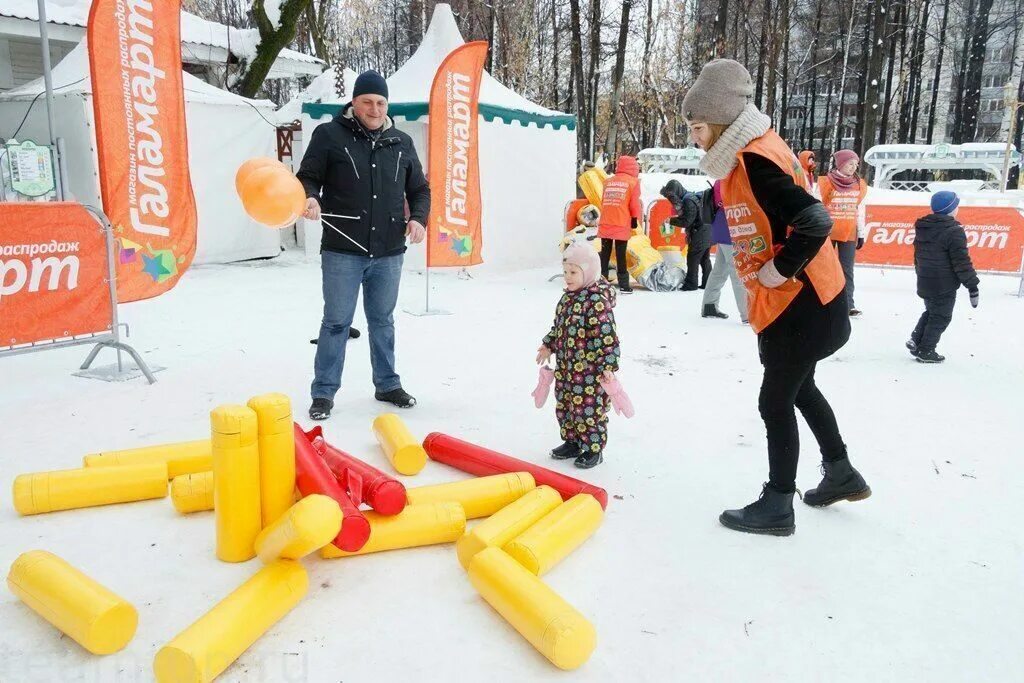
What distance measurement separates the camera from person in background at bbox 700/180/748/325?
22.3ft

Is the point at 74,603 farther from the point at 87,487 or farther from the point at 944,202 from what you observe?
the point at 944,202

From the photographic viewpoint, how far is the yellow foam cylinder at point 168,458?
3.34 meters

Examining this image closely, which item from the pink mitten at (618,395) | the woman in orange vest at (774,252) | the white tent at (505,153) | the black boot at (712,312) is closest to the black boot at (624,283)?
the black boot at (712,312)

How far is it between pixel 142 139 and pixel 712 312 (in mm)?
5639

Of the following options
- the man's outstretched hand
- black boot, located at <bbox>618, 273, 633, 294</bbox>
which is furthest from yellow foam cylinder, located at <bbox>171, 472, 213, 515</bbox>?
black boot, located at <bbox>618, 273, 633, 294</bbox>

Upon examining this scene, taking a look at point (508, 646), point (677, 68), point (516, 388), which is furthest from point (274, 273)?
point (677, 68)

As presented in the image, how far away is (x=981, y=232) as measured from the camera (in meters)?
9.97

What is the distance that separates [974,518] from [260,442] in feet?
10.00

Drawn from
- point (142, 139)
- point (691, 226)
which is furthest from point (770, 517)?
point (691, 226)

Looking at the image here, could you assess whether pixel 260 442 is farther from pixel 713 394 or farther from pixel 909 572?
pixel 713 394

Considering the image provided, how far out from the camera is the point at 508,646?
7.47 ft

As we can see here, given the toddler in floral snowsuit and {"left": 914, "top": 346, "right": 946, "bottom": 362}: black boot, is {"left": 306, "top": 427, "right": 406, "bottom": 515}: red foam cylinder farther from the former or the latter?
{"left": 914, "top": 346, "right": 946, "bottom": 362}: black boot

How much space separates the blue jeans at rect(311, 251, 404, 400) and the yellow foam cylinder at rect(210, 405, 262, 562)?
5.88 feet

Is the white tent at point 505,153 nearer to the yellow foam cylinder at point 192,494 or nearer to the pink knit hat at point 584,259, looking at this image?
the pink knit hat at point 584,259
